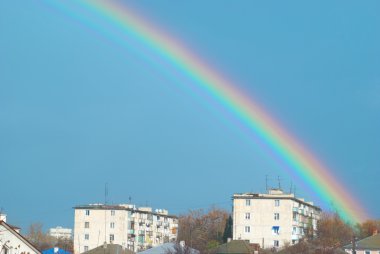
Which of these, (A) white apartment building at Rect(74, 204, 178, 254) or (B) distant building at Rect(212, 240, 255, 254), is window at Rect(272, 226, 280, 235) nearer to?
(A) white apartment building at Rect(74, 204, 178, 254)

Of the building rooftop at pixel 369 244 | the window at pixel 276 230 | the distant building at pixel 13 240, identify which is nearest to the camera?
the distant building at pixel 13 240

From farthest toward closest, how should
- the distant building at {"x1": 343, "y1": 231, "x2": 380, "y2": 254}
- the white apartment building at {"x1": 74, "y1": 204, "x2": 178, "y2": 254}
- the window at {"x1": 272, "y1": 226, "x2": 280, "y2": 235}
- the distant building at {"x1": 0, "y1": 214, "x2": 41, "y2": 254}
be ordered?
the white apartment building at {"x1": 74, "y1": 204, "x2": 178, "y2": 254}, the window at {"x1": 272, "y1": 226, "x2": 280, "y2": 235}, the distant building at {"x1": 343, "y1": 231, "x2": 380, "y2": 254}, the distant building at {"x1": 0, "y1": 214, "x2": 41, "y2": 254}

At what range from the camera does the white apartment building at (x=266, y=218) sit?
119875 mm

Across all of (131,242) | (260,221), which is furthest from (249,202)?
(131,242)

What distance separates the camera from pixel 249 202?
122m

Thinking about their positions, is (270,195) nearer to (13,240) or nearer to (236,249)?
(236,249)

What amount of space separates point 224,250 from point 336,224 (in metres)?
47.8

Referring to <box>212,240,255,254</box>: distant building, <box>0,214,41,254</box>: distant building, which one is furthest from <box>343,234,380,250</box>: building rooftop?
<box>0,214,41,254</box>: distant building

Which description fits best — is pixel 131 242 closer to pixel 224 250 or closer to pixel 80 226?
pixel 80 226

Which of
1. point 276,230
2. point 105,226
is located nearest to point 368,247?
point 276,230

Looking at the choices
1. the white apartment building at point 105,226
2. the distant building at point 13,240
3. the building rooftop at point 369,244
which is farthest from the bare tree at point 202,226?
the distant building at point 13,240

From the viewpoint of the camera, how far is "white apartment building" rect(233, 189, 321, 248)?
120 m

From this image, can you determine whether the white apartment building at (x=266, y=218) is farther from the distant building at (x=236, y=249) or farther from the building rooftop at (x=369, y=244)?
the distant building at (x=236, y=249)

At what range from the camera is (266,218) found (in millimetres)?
121125
